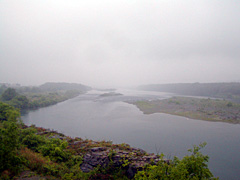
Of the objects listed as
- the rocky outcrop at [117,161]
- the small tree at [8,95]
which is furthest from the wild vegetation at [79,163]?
the small tree at [8,95]

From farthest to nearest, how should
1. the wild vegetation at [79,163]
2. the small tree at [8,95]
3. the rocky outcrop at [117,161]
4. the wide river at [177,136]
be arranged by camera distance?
the small tree at [8,95]
the wide river at [177,136]
the rocky outcrop at [117,161]
the wild vegetation at [79,163]

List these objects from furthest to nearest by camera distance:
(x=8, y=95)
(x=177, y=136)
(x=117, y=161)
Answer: (x=8, y=95)
(x=177, y=136)
(x=117, y=161)

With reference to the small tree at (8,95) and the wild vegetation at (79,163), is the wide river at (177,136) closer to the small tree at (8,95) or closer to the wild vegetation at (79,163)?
the wild vegetation at (79,163)

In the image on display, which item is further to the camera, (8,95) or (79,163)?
(8,95)

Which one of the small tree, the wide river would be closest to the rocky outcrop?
the wide river

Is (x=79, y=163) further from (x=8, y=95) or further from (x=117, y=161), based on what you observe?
(x=8, y=95)

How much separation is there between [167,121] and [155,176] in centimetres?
1732

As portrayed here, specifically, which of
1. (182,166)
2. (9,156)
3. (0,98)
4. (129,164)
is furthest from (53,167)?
(0,98)

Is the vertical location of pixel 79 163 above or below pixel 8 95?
below

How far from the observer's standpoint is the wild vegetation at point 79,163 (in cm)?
401

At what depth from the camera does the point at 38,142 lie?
321 inches

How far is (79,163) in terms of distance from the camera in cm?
668

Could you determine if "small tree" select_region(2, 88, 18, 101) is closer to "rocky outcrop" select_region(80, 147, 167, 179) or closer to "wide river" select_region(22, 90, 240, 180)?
"wide river" select_region(22, 90, 240, 180)

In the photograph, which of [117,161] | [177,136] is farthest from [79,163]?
[177,136]
